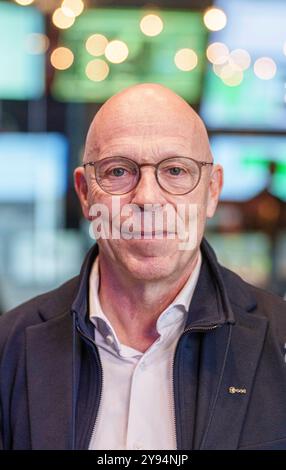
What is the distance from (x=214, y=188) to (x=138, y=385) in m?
0.43

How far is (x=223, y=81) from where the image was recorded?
4.07m

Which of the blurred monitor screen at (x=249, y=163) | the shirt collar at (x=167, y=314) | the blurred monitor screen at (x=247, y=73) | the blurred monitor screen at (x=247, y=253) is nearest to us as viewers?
the shirt collar at (x=167, y=314)

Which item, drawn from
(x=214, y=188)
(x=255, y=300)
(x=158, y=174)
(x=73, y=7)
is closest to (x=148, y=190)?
(x=158, y=174)

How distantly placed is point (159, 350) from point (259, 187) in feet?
8.83

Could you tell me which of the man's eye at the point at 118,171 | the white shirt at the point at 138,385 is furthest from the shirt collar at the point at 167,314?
the man's eye at the point at 118,171

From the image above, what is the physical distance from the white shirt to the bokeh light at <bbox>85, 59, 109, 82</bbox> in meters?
2.57

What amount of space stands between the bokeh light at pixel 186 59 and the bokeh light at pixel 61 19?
560mm

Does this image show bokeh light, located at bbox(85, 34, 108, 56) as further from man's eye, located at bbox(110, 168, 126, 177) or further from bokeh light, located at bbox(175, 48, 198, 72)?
man's eye, located at bbox(110, 168, 126, 177)

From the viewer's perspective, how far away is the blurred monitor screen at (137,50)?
400cm

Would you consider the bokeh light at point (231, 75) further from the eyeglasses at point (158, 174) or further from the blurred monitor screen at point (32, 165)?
the eyeglasses at point (158, 174)

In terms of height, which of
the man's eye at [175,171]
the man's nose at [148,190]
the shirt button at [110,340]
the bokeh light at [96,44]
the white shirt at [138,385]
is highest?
the bokeh light at [96,44]

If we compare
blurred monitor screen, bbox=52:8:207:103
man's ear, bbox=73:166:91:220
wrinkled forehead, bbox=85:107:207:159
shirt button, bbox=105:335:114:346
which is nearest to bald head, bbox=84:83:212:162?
wrinkled forehead, bbox=85:107:207:159

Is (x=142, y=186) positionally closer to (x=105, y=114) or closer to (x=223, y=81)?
(x=105, y=114)
